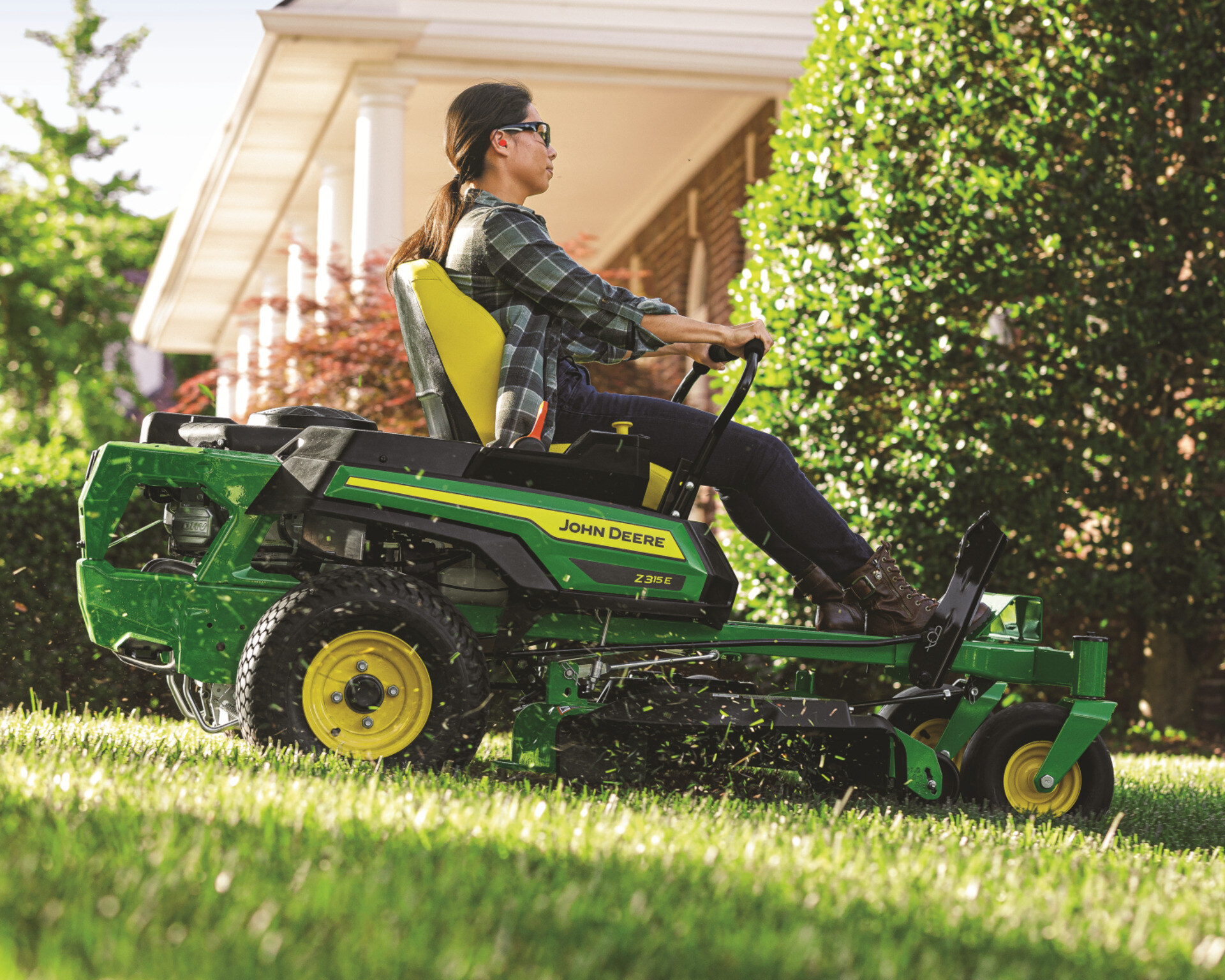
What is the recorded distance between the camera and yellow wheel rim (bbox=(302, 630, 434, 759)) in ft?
11.3

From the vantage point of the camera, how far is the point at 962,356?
6.63m

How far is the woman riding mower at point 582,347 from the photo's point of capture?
3746 millimetres

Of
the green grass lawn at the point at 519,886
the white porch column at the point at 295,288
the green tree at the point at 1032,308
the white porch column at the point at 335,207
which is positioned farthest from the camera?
the white porch column at the point at 335,207

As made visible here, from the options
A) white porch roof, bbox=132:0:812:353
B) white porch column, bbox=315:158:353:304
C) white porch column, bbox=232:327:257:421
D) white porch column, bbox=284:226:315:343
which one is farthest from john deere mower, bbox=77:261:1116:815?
white porch column, bbox=315:158:353:304

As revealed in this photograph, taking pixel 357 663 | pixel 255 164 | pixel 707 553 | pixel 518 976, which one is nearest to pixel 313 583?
pixel 357 663

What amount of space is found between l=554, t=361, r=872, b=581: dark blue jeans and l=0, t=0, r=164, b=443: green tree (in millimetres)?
20078

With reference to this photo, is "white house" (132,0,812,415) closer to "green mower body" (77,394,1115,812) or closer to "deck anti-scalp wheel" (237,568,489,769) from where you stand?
"green mower body" (77,394,1115,812)

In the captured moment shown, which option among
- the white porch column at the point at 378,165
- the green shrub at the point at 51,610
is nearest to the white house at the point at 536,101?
the white porch column at the point at 378,165

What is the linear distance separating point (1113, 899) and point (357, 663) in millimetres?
1945

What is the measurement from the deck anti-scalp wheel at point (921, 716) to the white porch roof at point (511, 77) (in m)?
6.98

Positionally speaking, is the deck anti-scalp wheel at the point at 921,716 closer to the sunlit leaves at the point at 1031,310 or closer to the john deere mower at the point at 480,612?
the john deere mower at the point at 480,612

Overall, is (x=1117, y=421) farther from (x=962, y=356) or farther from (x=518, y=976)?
(x=518, y=976)

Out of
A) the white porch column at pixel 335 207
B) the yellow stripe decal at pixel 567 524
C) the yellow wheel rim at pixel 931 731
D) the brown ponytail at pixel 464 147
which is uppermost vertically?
the white porch column at pixel 335 207

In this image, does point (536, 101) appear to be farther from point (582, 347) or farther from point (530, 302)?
point (530, 302)
